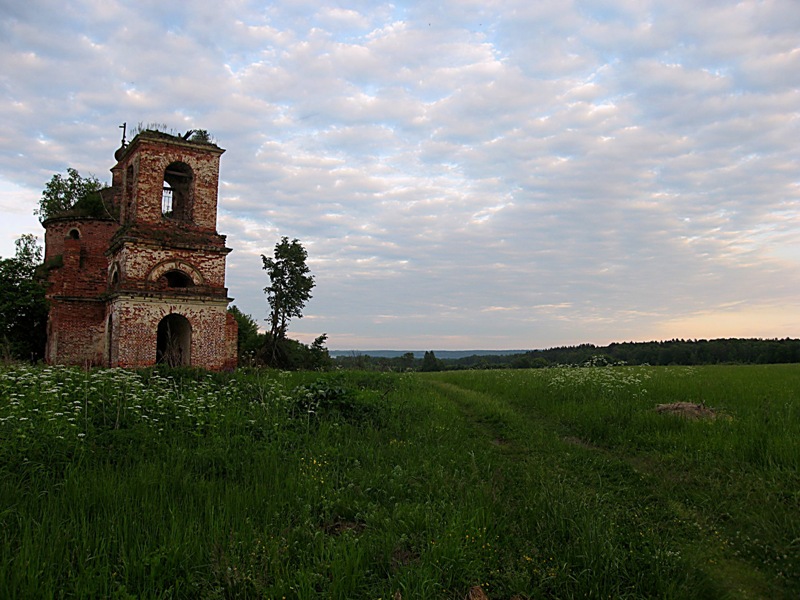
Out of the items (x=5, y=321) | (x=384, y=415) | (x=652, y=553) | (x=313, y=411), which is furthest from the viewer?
(x=5, y=321)

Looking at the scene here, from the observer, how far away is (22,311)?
876 inches

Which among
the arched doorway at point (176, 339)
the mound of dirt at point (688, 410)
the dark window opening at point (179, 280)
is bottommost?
the mound of dirt at point (688, 410)

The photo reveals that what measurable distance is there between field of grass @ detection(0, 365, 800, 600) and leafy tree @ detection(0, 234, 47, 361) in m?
15.5

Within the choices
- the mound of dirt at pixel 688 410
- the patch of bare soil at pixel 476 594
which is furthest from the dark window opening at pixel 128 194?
the patch of bare soil at pixel 476 594

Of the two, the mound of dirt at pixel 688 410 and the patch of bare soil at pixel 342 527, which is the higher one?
the mound of dirt at pixel 688 410

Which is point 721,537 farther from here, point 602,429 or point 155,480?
point 155,480

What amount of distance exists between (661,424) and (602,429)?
92 centimetres

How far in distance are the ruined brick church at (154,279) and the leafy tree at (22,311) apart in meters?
0.79

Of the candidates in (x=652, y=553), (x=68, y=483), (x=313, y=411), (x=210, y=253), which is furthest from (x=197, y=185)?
(x=652, y=553)

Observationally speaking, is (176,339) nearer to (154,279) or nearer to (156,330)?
(156,330)

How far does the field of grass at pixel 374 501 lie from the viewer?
3871mm

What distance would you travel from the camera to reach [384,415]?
967 centimetres

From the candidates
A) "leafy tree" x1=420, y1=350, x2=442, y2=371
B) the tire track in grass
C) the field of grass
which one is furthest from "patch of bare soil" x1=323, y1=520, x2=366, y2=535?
"leafy tree" x1=420, y1=350, x2=442, y2=371

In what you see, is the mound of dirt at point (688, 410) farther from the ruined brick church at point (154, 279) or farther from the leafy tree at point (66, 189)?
the leafy tree at point (66, 189)
